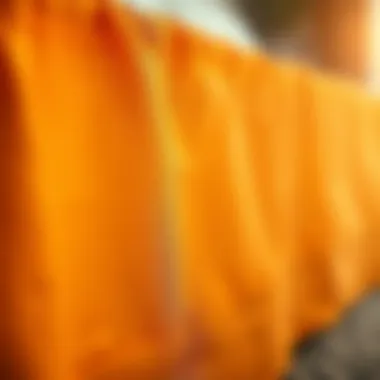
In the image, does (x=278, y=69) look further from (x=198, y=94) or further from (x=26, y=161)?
(x=26, y=161)

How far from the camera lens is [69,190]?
44 centimetres

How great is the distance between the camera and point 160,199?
1.61ft

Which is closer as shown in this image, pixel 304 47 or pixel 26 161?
pixel 26 161

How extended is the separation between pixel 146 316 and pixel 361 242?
26 cm

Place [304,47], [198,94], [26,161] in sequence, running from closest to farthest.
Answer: [26,161] < [198,94] < [304,47]

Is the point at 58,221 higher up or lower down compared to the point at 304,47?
lower down

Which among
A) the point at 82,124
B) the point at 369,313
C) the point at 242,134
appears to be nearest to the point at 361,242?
the point at 369,313

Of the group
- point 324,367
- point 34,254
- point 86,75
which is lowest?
point 324,367

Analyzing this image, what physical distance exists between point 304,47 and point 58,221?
300mm

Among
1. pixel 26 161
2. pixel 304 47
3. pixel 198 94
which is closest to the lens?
pixel 26 161

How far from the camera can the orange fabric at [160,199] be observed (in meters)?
0.41

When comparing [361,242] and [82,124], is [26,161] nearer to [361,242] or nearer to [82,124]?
[82,124]

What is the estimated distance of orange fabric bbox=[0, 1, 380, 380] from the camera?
1.35ft

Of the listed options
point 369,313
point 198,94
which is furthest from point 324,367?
point 198,94
